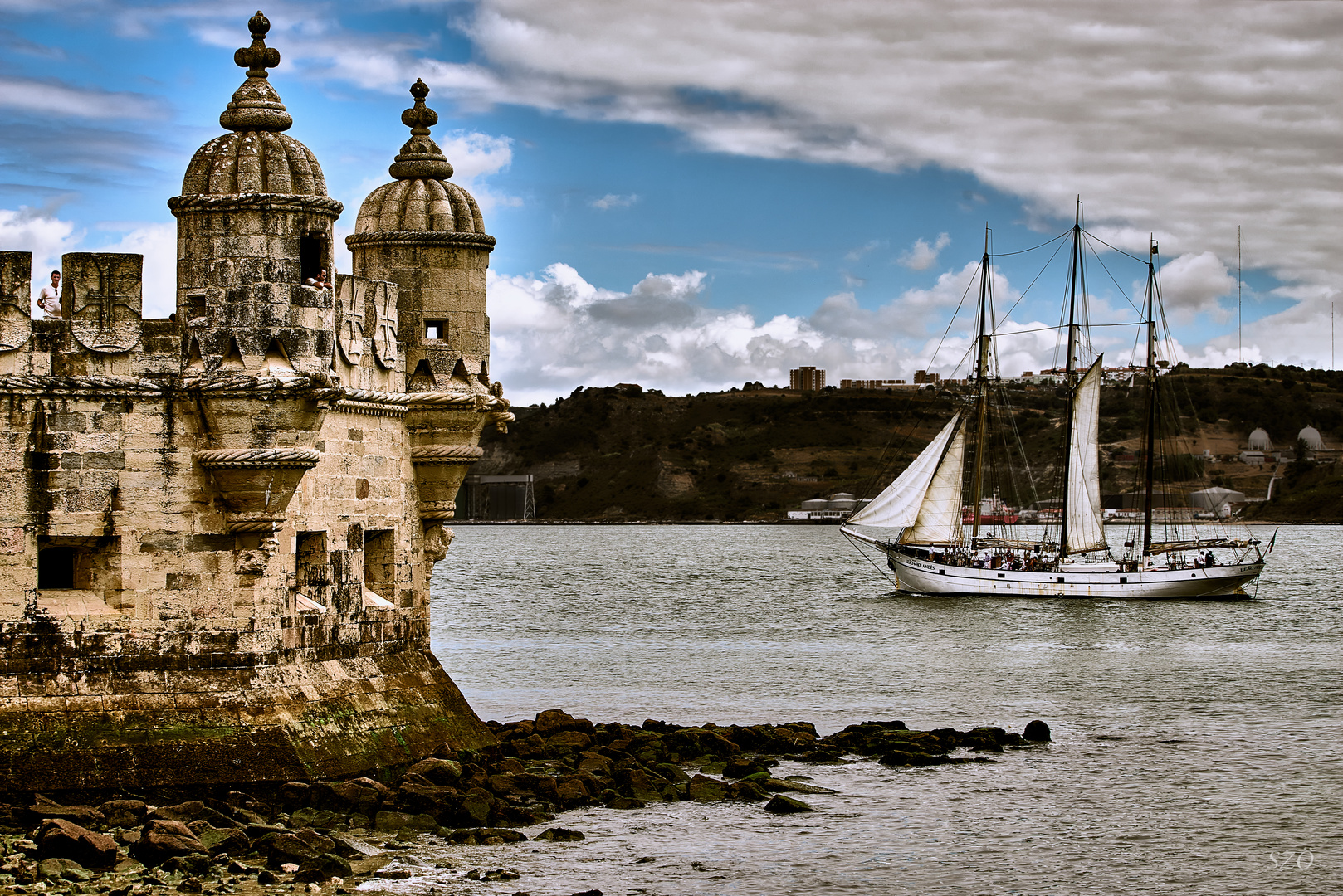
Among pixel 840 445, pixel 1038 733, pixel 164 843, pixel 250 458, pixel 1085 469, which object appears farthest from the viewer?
pixel 840 445

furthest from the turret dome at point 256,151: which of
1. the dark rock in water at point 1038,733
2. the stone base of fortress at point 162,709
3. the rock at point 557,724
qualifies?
the dark rock in water at point 1038,733

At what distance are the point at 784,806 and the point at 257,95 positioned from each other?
34.6ft

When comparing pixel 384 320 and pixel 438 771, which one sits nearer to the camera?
pixel 438 771

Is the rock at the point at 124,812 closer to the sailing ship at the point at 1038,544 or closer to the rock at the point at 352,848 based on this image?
the rock at the point at 352,848

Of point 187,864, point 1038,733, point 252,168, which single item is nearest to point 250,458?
point 252,168

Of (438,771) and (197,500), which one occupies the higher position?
(197,500)

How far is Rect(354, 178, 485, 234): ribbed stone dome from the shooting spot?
2123cm

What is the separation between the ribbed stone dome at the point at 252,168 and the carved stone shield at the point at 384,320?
6.47 feet

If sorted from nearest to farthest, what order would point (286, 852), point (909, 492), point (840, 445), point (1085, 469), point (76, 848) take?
1. point (76, 848)
2. point (286, 852)
3. point (909, 492)
4. point (1085, 469)
5. point (840, 445)

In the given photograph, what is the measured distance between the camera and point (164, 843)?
603 inches

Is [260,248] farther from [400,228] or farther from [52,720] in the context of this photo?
[52,720]

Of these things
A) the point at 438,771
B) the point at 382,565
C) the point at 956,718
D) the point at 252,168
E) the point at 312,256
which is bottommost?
the point at 956,718

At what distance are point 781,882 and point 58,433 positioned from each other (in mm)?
8673

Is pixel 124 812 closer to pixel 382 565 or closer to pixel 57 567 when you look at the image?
pixel 57 567
